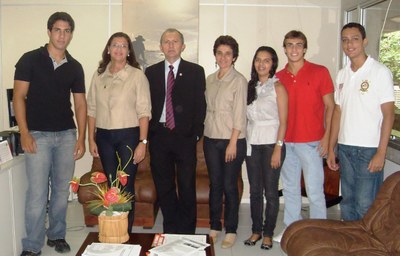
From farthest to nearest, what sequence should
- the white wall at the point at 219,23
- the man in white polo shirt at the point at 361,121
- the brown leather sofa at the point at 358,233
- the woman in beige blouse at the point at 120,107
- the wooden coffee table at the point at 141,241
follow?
the white wall at the point at 219,23, the woman in beige blouse at the point at 120,107, the man in white polo shirt at the point at 361,121, the brown leather sofa at the point at 358,233, the wooden coffee table at the point at 141,241

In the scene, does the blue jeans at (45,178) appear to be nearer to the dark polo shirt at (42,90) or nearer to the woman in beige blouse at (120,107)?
the dark polo shirt at (42,90)

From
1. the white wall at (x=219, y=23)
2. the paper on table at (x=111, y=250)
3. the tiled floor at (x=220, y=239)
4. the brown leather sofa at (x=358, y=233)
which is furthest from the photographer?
the white wall at (x=219, y=23)

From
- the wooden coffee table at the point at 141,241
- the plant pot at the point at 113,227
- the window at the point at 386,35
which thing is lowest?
the wooden coffee table at the point at 141,241

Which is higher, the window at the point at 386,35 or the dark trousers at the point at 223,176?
the window at the point at 386,35

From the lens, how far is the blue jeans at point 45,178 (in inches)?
124

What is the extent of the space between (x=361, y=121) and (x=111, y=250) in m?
1.81

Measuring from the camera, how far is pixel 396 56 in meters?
3.29

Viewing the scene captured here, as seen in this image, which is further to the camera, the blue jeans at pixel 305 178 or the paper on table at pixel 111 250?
the blue jeans at pixel 305 178

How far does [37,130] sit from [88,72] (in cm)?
181

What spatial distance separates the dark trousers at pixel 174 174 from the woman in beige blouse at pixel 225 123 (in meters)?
0.17

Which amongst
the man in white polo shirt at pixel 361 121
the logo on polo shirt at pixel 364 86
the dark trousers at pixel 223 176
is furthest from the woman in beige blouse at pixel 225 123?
the logo on polo shirt at pixel 364 86

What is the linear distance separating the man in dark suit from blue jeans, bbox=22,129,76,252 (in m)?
0.65

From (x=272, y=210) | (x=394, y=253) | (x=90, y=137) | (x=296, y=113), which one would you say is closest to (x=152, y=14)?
(x=90, y=137)

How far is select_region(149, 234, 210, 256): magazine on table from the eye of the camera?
228cm
